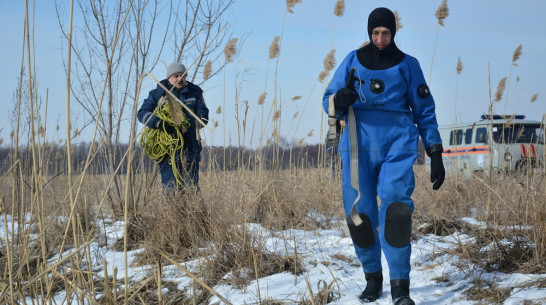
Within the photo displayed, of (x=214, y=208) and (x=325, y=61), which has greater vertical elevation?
(x=325, y=61)

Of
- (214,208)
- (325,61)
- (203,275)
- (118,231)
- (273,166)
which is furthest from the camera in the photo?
(325,61)

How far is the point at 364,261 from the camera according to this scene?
114 inches

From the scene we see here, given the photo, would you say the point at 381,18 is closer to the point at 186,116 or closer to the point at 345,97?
the point at 345,97

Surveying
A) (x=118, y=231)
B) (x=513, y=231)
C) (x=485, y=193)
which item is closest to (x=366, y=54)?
(x=513, y=231)

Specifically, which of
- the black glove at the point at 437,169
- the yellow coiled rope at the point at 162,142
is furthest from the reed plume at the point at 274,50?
the black glove at the point at 437,169

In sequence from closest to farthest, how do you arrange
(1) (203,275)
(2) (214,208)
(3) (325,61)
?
(1) (203,275)
(2) (214,208)
(3) (325,61)

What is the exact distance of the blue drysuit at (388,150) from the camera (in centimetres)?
271

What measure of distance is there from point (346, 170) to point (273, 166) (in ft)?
8.43

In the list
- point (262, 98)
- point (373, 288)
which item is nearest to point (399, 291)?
point (373, 288)

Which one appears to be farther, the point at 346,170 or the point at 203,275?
the point at 203,275

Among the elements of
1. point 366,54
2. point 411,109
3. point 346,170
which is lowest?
point 346,170

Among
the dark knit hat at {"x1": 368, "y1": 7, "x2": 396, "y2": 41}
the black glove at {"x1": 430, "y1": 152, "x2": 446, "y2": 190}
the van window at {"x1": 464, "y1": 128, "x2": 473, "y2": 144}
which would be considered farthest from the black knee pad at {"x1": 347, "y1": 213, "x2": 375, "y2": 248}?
the van window at {"x1": 464, "y1": 128, "x2": 473, "y2": 144}

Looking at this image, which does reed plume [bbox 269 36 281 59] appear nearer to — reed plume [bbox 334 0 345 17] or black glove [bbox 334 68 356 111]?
reed plume [bbox 334 0 345 17]

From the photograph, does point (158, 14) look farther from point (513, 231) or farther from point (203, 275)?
point (513, 231)
